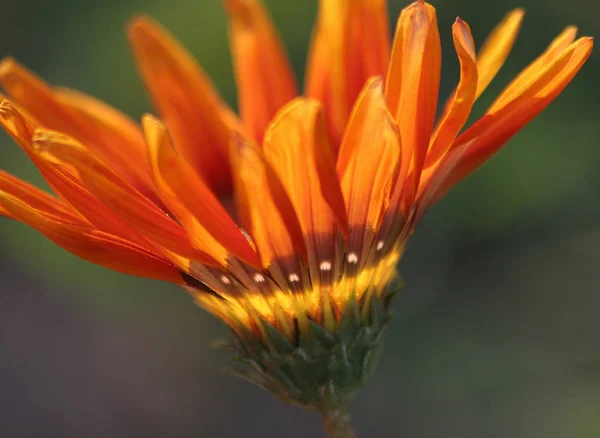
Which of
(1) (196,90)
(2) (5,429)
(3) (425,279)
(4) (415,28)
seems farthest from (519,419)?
(2) (5,429)

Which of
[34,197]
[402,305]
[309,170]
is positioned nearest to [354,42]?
[309,170]

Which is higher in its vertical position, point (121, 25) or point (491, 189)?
point (121, 25)

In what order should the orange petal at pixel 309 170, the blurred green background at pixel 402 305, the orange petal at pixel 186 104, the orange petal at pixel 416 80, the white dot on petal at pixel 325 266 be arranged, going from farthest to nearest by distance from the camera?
the blurred green background at pixel 402 305 < the orange petal at pixel 186 104 < the white dot on petal at pixel 325 266 < the orange petal at pixel 416 80 < the orange petal at pixel 309 170

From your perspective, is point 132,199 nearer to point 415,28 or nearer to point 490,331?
point 415,28

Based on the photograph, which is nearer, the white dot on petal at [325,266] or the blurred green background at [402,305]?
the white dot on petal at [325,266]

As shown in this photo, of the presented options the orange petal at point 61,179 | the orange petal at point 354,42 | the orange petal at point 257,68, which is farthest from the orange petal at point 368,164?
the orange petal at point 257,68

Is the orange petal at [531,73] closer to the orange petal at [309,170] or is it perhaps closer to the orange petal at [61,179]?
the orange petal at [309,170]

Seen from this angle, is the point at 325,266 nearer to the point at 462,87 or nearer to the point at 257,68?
Answer: the point at 462,87
